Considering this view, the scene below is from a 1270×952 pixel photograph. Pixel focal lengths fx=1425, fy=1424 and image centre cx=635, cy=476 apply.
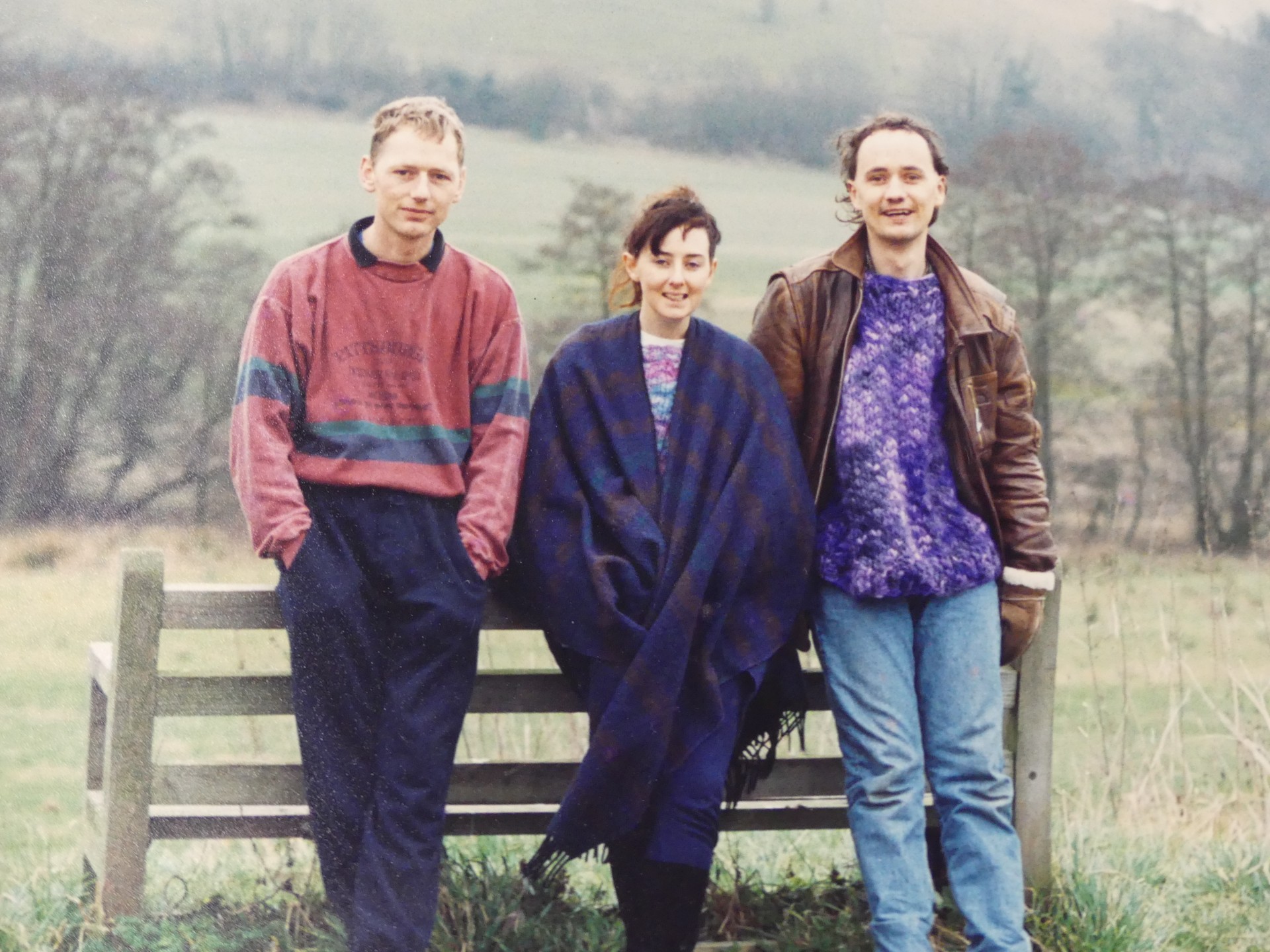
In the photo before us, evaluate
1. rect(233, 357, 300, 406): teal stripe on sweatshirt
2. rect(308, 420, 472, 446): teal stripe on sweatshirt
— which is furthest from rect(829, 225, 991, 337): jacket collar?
rect(233, 357, 300, 406): teal stripe on sweatshirt

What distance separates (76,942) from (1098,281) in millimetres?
7637

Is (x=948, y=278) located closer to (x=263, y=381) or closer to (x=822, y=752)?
(x=263, y=381)

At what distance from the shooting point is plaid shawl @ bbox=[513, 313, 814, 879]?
10.5ft

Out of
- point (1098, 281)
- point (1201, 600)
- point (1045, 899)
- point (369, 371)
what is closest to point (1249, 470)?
point (1098, 281)

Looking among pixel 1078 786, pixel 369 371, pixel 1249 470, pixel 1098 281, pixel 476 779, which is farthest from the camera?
pixel 1098 281

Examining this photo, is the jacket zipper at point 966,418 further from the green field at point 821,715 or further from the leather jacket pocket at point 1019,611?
the green field at point 821,715

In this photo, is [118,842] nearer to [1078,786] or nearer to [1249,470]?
[1078,786]

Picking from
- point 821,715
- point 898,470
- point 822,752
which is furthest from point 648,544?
point 821,715

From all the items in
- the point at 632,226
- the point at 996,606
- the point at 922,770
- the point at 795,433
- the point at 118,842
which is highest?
the point at 632,226

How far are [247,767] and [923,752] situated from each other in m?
1.65

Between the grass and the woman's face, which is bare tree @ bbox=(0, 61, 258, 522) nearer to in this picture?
the grass

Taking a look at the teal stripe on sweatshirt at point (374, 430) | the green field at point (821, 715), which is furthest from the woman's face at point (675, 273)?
the green field at point (821, 715)

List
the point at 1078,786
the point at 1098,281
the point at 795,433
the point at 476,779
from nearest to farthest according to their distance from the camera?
the point at 795,433 → the point at 476,779 → the point at 1078,786 → the point at 1098,281

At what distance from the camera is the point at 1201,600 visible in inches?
217
